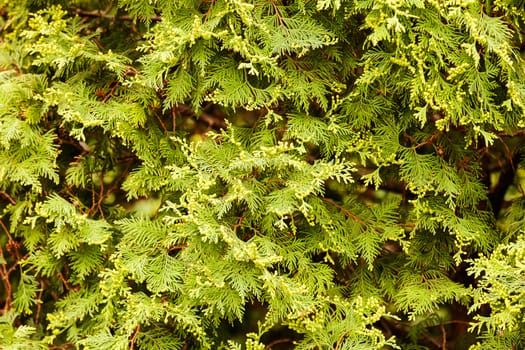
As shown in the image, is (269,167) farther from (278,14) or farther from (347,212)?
(278,14)

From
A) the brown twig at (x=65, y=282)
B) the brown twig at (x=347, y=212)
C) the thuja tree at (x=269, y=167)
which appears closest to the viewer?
the thuja tree at (x=269, y=167)

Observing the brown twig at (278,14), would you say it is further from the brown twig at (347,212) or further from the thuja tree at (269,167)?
the brown twig at (347,212)

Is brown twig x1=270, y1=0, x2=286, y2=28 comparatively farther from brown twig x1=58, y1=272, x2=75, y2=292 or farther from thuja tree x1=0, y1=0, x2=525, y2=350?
brown twig x1=58, y1=272, x2=75, y2=292

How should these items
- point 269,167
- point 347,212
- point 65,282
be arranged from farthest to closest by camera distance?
point 65,282 < point 347,212 < point 269,167

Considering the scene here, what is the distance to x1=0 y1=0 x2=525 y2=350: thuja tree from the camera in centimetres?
207

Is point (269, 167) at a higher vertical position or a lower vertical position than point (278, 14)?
lower

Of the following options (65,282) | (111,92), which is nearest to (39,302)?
(65,282)

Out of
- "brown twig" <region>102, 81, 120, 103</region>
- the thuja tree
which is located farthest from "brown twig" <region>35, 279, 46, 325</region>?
"brown twig" <region>102, 81, 120, 103</region>

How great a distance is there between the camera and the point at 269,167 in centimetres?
216

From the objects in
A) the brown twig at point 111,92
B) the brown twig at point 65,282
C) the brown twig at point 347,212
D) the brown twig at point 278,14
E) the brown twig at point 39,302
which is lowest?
the brown twig at point 39,302

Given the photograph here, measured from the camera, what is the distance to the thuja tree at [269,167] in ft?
6.80

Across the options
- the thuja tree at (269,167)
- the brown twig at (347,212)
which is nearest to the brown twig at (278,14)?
the thuja tree at (269,167)

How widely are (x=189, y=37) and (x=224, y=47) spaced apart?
12cm

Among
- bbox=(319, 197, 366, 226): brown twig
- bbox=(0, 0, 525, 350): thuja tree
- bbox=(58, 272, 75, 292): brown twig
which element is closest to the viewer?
bbox=(0, 0, 525, 350): thuja tree
